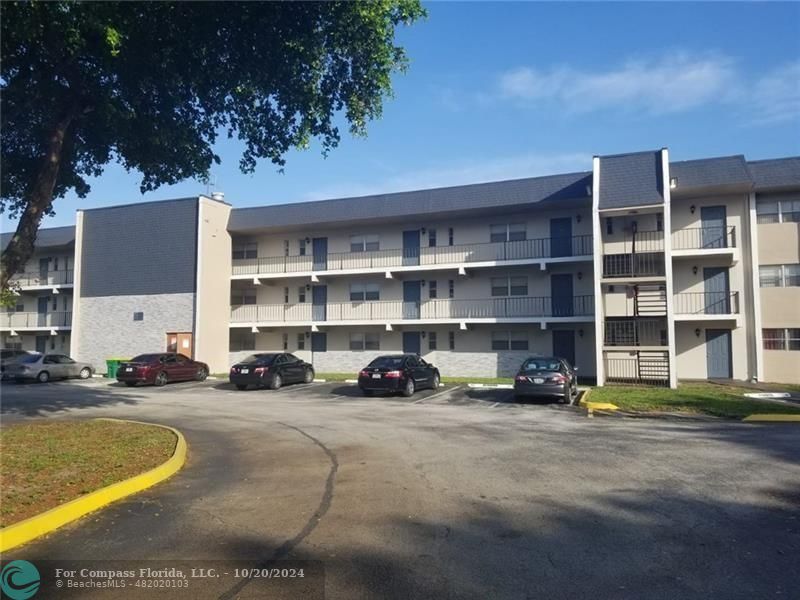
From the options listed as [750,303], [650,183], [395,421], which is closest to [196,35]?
[395,421]

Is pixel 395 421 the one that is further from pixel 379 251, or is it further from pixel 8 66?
pixel 379 251

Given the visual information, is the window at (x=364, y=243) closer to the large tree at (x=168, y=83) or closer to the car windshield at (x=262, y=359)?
the car windshield at (x=262, y=359)

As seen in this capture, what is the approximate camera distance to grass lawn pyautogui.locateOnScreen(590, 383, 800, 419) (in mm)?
16062

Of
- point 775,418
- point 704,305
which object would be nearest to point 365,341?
point 704,305

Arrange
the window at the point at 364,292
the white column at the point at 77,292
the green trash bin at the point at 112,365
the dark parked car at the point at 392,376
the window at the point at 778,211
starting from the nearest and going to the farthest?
the dark parked car at the point at 392,376 < the window at the point at 778,211 < the green trash bin at the point at 112,365 < the window at the point at 364,292 < the white column at the point at 77,292

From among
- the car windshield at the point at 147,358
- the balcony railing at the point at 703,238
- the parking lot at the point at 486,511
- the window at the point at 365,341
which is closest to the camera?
the parking lot at the point at 486,511

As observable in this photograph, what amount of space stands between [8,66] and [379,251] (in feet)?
71.0

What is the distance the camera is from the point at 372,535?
5.94m

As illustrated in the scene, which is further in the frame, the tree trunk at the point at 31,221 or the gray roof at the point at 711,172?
the gray roof at the point at 711,172

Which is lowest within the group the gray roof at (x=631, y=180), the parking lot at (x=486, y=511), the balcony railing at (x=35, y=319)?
the parking lot at (x=486, y=511)

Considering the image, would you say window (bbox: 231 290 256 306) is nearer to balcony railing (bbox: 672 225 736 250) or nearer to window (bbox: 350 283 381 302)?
window (bbox: 350 283 381 302)

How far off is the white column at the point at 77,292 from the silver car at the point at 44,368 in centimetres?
442

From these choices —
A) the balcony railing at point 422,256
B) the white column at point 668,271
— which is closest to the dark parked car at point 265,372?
the balcony railing at point 422,256

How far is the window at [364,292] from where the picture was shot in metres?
32.4
